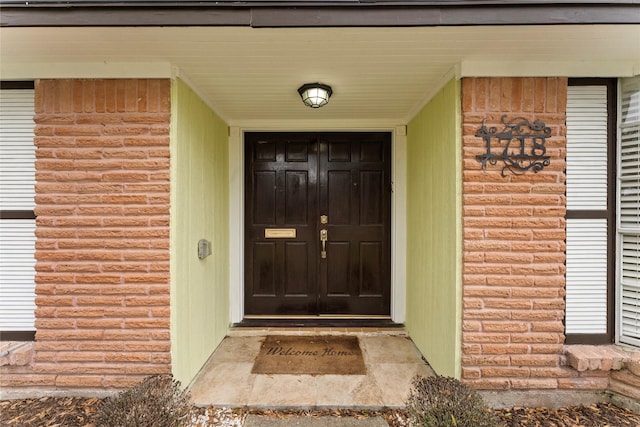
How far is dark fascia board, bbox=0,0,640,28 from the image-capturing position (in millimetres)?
1611

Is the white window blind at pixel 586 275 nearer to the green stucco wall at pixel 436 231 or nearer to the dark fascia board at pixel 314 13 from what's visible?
the green stucco wall at pixel 436 231

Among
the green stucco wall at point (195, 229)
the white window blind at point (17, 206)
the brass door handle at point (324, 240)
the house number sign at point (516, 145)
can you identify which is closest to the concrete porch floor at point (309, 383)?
the green stucco wall at point (195, 229)

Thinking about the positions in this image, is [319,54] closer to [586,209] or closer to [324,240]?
[324,240]

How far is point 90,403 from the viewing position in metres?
2.08

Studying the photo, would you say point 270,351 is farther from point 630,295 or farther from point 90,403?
point 630,295

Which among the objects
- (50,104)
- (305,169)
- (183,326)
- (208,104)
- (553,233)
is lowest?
(183,326)

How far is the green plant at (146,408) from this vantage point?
1553mm

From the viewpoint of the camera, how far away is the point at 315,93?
2.45 m

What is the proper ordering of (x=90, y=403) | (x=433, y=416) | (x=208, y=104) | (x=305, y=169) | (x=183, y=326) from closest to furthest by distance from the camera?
(x=433, y=416)
(x=90, y=403)
(x=183, y=326)
(x=208, y=104)
(x=305, y=169)

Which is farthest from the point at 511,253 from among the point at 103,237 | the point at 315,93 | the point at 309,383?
the point at 103,237

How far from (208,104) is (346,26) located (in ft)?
5.44

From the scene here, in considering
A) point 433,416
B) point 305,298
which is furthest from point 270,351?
point 433,416

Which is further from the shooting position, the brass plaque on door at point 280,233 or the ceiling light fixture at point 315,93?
the brass plaque on door at point 280,233

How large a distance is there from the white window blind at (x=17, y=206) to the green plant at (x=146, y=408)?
128 cm
